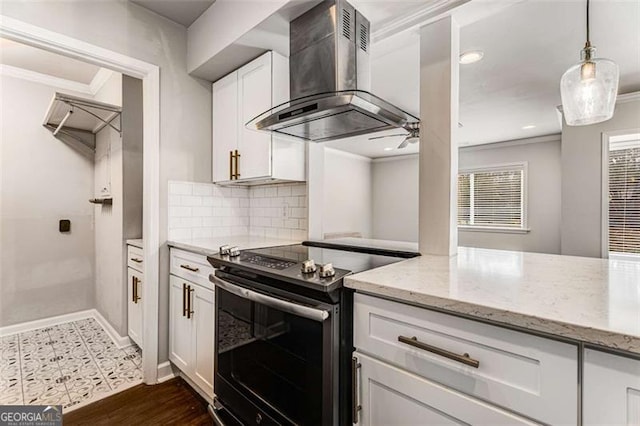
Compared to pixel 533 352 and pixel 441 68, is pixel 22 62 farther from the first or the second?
pixel 533 352

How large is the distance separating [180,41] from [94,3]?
539 millimetres

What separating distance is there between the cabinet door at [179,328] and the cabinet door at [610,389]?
189 centimetres

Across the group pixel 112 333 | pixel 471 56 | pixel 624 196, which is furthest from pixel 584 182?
pixel 112 333

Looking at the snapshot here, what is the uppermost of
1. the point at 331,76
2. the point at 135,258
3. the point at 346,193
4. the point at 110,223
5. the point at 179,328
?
the point at 331,76

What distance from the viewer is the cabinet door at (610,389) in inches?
22.2

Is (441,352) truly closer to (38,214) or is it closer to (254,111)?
(254,111)

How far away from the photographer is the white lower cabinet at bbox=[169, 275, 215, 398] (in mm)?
1691

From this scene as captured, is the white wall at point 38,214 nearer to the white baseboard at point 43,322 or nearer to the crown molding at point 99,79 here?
the white baseboard at point 43,322

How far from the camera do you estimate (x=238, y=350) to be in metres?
1.41

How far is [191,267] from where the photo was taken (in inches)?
73.9

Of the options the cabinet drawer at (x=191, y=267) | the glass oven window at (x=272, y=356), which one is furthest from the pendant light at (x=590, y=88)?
the cabinet drawer at (x=191, y=267)

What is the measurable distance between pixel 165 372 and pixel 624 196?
4.91 meters

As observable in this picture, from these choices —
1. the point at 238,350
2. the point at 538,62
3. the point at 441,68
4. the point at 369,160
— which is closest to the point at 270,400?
the point at 238,350

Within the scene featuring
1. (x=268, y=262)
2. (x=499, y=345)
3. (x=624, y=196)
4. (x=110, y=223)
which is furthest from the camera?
(x=624, y=196)
